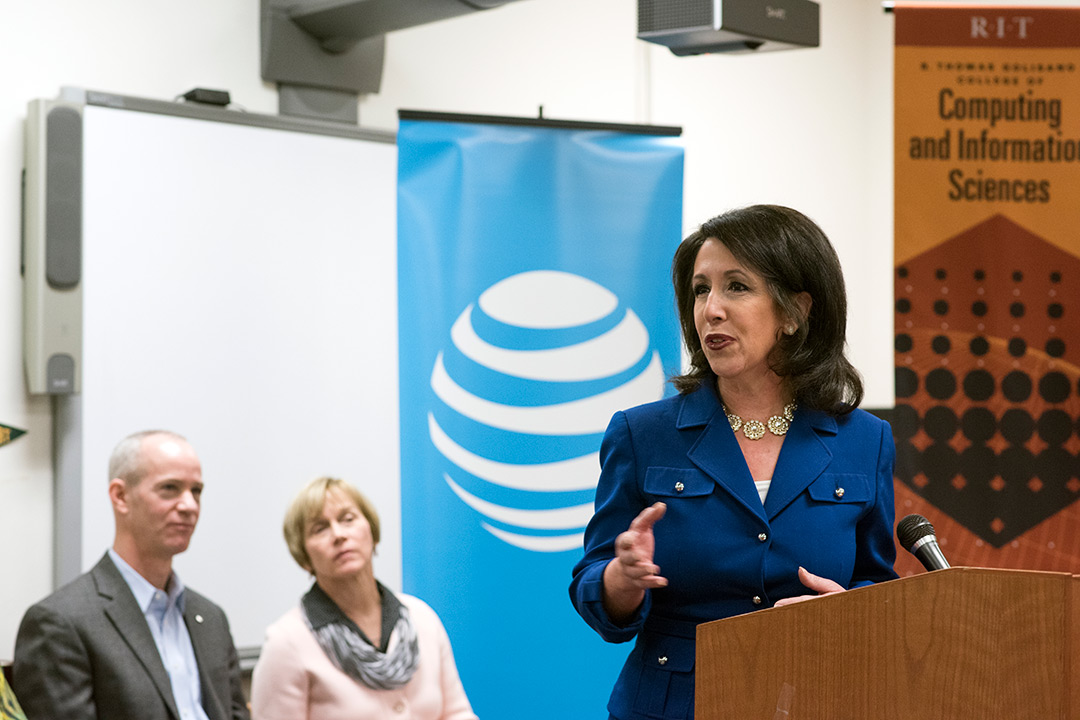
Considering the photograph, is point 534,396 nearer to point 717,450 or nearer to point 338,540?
point 338,540

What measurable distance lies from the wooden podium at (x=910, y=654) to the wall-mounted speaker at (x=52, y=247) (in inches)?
109

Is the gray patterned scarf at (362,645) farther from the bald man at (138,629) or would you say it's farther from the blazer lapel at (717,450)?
the blazer lapel at (717,450)

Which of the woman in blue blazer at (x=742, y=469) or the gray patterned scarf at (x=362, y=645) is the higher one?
the woman in blue blazer at (x=742, y=469)

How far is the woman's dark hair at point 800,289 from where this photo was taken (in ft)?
6.07

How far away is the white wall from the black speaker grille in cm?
161

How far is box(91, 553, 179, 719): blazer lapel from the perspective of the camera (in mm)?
2777

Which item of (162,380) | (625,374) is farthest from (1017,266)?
(162,380)

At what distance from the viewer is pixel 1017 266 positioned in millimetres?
4047

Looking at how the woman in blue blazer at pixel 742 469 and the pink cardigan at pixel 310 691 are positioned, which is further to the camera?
the pink cardigan at pixel 310 691

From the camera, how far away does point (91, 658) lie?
273 centimetres

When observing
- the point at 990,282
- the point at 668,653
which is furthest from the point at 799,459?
the point at 990,282

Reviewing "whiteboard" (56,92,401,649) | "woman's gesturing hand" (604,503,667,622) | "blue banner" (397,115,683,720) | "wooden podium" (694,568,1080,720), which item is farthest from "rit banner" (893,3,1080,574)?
"wooden podium" (694,568,1080,720)

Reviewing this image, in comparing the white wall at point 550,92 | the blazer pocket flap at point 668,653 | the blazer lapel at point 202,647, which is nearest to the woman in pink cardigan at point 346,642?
the blazer lapel at point 202,647

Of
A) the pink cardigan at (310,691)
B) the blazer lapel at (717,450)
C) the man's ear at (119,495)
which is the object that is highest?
the blazer lapel at (717,450)
